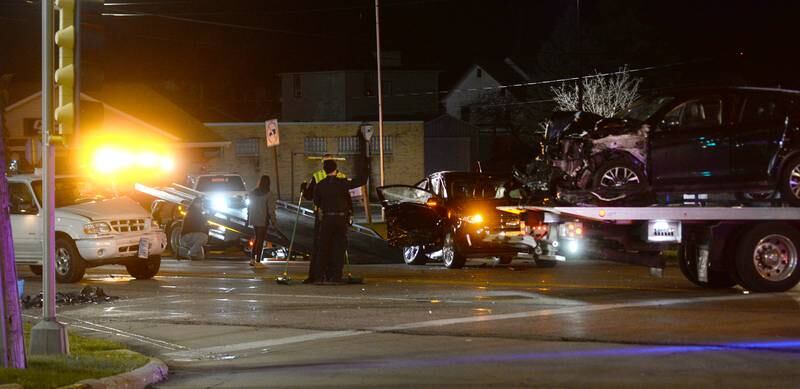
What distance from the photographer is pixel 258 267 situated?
71.9 ft

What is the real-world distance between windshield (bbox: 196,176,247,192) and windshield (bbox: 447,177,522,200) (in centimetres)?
1348

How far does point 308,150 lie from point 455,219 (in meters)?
39.0

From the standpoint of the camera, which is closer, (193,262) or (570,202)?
(570,202)

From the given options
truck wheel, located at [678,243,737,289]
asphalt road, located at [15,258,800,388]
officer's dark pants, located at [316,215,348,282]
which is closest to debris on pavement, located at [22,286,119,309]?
asphalt road, located at [15,258,800,388]

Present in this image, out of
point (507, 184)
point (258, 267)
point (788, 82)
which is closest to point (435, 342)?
point (507, 184)

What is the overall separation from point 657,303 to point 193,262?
13787 millimetres

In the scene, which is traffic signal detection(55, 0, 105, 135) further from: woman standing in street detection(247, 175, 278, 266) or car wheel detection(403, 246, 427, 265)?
car wheel detection(403, 246, 427, 265)

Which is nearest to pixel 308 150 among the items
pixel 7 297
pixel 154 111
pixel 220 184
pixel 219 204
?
pixel 154 111

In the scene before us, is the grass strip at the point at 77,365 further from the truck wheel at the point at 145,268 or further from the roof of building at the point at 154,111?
the roof of building at the point at 154,111

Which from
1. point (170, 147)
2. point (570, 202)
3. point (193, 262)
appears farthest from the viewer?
point (170, 147)

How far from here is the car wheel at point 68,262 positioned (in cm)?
1828

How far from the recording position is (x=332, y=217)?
16.4m

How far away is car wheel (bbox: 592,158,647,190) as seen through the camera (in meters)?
14.6

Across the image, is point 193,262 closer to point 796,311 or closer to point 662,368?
point 796,311
